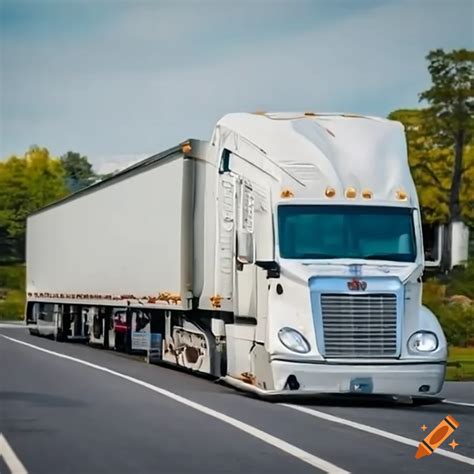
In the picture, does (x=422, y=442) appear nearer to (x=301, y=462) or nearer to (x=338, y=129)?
(x=301, y=462)

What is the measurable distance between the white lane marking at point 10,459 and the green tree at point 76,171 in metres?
18.3

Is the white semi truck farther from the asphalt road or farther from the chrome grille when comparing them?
the asphalt road

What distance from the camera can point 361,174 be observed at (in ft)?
55.5

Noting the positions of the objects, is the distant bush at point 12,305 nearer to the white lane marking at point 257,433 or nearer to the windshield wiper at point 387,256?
the white lane marking at point 257,433

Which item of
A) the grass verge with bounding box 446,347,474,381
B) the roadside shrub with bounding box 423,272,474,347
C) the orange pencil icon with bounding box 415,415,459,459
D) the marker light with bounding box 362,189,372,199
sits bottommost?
the orange pencil icon with bounding box 415,415,459,459

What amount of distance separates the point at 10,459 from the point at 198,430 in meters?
2.77

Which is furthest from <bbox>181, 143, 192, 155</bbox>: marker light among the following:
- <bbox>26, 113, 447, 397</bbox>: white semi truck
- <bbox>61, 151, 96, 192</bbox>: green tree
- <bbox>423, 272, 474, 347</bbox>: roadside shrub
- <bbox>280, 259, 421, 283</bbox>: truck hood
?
<bbox>423, 272, 474, 347</bbox>: roadside shrub

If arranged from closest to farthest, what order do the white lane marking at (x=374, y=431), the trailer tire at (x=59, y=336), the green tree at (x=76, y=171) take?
the white lane marking at (x=374, y=431)
the green tree at (x=76, y=171)
the trailer tire at (x=59, y=336)

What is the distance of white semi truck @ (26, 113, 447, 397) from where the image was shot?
15.9 meters

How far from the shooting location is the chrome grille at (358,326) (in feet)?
52.1

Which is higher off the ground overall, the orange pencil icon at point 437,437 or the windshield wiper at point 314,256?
the windshield wiper at point 314,256

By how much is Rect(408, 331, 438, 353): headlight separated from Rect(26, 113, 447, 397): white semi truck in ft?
0.05

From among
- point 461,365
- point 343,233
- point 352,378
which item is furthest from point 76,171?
point 352,378

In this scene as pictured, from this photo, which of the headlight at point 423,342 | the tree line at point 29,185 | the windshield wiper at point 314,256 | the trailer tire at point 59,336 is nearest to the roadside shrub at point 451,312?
the trailer tire at point 59,336
